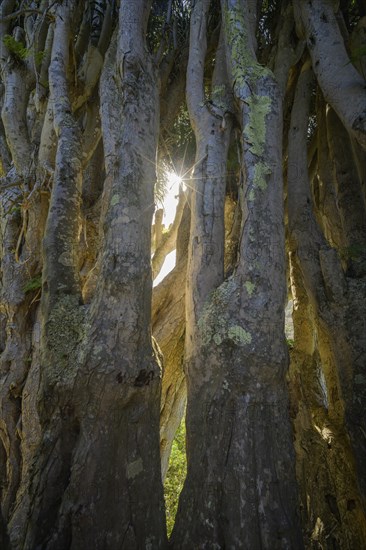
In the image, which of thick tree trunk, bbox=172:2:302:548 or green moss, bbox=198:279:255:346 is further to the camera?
green moss, bbox=198:279:255:346

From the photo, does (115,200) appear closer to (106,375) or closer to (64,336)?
(64,336)

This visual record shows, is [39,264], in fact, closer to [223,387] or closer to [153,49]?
[223,387]

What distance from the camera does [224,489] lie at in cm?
206

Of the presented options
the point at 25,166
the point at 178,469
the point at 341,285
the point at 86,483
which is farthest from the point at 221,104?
the point at 178,469

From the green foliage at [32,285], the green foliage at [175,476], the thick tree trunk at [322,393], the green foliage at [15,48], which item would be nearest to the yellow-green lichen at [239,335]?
the thick tree trunk at [322,393]

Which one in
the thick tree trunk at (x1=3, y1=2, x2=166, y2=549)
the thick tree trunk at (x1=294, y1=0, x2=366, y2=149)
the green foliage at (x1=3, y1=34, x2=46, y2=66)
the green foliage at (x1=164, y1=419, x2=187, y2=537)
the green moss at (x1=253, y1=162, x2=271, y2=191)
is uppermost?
the green foliage at (x1=3, y1=34, x2=46, y2=66)

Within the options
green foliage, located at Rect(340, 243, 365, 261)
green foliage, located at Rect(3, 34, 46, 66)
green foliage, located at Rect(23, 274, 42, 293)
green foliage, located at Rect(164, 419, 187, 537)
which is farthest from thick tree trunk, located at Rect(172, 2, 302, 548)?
green foliage, located at Rect(164, 419, 187, 537)

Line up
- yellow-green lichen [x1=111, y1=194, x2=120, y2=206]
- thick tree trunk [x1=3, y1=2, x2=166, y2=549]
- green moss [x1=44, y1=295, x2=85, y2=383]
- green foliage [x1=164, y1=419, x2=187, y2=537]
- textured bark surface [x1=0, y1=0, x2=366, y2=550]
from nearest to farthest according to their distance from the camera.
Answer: thick tree trunk [x1=3, y1=2, x2=166, y2=549]
textured bark surface [x1=0, y1=0, x2=366, y2=550]
green moss [x1=44, y1=295, x2=85, y2=383]
yellow-green lichen [x1=111, y1=194, x2=120, y2=206]
green foliage [x1=164, y1=419, x2=187, y2=537]

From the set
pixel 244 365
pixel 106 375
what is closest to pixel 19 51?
pixel 106 375

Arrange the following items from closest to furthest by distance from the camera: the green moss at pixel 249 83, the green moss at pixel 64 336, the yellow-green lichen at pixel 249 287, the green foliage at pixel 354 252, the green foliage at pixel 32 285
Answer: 1. the green moss at pixel 64 336
2. the yellow-green lichen at pixel 249 287
3. the green moss at pixel 249 83
4. the green foliage at pixel 354 252
5. the green foliage at pixel 32 285

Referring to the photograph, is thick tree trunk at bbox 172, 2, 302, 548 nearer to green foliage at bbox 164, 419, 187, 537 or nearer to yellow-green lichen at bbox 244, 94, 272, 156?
yellow-green lichen at bbox 244, 94, 272, 156

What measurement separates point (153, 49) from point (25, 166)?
10.1 ft

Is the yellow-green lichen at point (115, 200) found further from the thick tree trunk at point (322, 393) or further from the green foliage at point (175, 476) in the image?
the green foliage at point (175, 476)

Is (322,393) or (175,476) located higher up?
(322,393)
